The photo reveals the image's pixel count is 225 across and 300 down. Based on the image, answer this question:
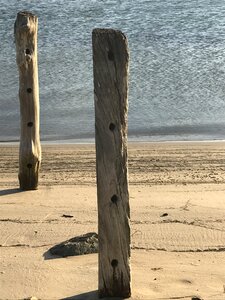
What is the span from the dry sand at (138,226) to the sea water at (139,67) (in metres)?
3.12

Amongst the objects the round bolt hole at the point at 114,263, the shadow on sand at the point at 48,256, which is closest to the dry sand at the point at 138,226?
the shadow on sand at the point at 48,256

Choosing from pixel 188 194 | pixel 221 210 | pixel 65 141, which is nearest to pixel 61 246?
pixel 221 210

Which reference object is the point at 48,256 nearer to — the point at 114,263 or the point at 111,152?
the point at 114,263

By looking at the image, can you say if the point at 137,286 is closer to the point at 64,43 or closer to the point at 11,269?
the point at 11,269

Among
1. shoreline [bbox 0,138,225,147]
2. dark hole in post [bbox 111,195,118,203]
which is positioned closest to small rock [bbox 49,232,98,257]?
dark hole in post [bbox 111,195,118,203]

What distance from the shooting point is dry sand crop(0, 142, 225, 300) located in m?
6.09

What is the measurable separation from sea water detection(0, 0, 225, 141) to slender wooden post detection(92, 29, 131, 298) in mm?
8498

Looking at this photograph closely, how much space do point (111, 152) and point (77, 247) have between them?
1500 millimetres

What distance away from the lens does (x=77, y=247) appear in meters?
6.79

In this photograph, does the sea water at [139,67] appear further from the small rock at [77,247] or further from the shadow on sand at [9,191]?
the small rock at [77,247]

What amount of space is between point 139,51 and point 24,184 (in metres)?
12.2

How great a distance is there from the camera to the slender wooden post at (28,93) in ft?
30.1

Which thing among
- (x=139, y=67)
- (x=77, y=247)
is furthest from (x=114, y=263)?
(x=139, y=67)

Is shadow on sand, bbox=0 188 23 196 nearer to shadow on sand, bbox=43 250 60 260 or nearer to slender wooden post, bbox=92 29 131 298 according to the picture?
shadow on sand, bbox=43 250 60 260
